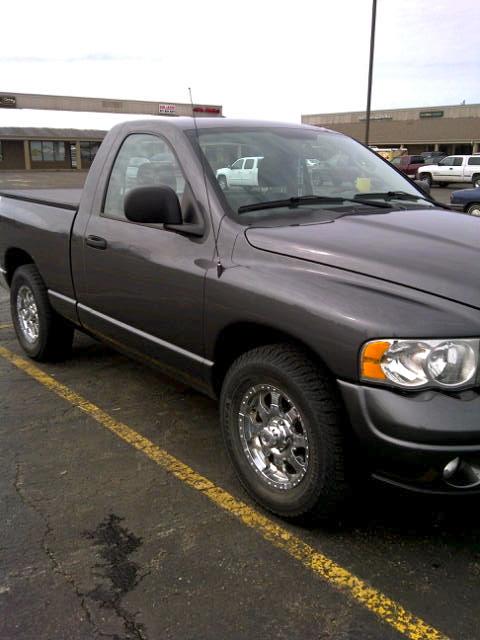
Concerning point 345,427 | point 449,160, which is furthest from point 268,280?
point 449,160

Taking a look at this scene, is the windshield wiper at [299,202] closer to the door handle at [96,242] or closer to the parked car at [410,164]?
the door handle at [96,242]

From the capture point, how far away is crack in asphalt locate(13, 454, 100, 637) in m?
2.37

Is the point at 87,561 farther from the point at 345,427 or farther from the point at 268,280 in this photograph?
the point at 268,280

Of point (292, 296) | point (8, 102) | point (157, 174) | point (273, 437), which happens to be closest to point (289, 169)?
point (157, 174)

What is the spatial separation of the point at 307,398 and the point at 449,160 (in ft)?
105

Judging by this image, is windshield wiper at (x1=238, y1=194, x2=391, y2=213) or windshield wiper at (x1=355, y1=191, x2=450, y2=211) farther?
windshield wiper at (x1=355, y1=191, x2=450, y2=211)

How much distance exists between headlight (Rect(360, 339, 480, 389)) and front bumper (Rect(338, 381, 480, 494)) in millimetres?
47

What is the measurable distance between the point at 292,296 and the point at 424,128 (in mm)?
70111

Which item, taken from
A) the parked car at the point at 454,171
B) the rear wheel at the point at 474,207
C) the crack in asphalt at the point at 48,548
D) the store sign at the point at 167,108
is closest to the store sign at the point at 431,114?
the store sign at the point at 167,108

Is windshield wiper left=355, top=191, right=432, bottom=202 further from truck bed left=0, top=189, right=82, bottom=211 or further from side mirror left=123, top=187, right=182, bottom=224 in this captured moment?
truck bed left=0, top=189, right=82, bottom=211

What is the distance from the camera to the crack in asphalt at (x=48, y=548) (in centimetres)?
237

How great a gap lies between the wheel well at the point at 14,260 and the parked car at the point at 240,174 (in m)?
2.34

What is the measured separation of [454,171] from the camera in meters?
31.0

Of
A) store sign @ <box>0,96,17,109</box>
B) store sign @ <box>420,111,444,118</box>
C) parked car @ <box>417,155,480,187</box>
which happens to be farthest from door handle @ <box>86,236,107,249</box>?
store sign @ <box>420,111,444,118</box>
